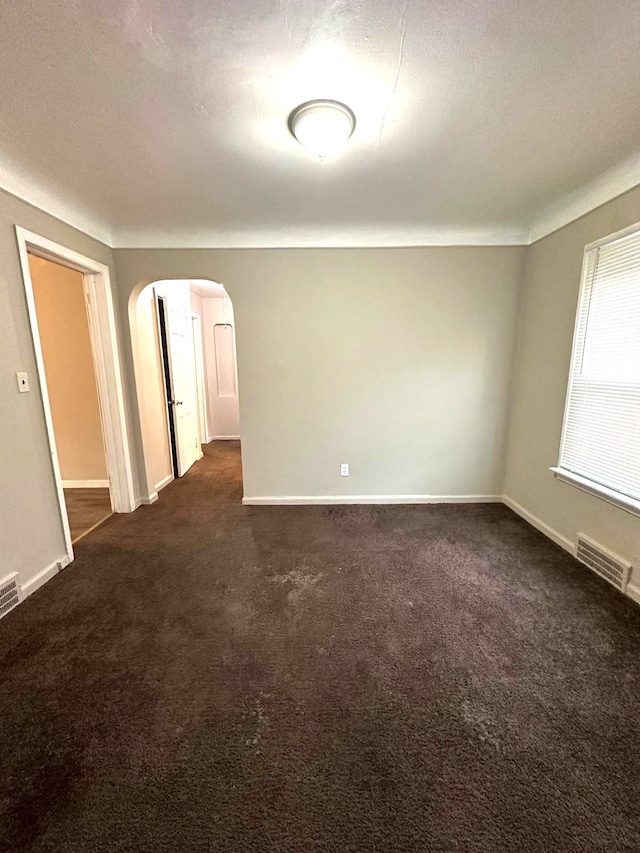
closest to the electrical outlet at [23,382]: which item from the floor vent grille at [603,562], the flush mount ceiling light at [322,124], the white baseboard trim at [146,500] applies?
the white baseboard trim at [146,500]

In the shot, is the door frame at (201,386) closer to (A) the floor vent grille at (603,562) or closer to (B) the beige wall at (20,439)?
(B) the beige wall at (20,439)

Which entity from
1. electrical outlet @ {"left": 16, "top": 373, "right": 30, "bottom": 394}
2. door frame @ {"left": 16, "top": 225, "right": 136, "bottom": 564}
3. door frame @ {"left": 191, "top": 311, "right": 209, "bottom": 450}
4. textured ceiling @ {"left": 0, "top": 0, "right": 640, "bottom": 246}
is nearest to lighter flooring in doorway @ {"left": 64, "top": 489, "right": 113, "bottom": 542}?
door frame @ {"left": 16, "top": 225, "right": 136, "bottom": 564}

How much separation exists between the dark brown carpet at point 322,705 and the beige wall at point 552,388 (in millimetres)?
350

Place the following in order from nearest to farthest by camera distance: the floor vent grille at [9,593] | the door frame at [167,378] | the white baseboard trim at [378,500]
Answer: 1. the floor vent grille at [9,593]
2. the white baseboard trim at [378,500]
3. the door frame at [167,378]

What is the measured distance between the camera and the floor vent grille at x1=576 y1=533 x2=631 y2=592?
2057mm

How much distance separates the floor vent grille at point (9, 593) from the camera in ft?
6.29


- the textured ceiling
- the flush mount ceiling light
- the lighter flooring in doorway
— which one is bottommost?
the lighter flooring in doorway

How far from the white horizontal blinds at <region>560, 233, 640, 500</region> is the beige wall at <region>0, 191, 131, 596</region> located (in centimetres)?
372

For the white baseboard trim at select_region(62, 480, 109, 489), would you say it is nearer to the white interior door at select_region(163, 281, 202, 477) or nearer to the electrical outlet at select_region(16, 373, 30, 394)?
the white interior door at select_region(163, 281, 202, 477)

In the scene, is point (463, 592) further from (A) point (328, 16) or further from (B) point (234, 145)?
(B) point (234, 145)

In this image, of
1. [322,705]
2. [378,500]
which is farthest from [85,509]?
[322,705]

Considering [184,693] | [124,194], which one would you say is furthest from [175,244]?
[184,693]

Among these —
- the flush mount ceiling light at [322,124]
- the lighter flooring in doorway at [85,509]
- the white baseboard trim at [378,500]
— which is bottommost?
the lighter flooring in doorway at [85,509]

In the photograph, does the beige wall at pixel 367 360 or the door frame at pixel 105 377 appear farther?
the beige wall at pixel 367 360
